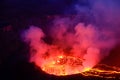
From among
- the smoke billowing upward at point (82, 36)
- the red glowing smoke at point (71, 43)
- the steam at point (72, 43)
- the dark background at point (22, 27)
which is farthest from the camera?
the smoke billowing upward at point (82, 36)

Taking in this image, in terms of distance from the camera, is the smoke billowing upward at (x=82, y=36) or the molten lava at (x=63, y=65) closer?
the molten lava at (x=63, y=65)

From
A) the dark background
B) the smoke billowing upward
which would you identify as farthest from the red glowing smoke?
the dark background

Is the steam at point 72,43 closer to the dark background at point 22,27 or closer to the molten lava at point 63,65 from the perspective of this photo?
the molten lava at point 63,65

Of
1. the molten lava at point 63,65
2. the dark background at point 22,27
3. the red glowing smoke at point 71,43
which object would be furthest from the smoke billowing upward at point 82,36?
the dark background at point 22,27

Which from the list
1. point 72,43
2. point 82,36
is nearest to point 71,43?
point 72,43

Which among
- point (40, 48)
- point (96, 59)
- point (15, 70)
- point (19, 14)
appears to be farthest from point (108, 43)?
point (15, 70)

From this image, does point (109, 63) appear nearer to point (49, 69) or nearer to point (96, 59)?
point (96, 59)
